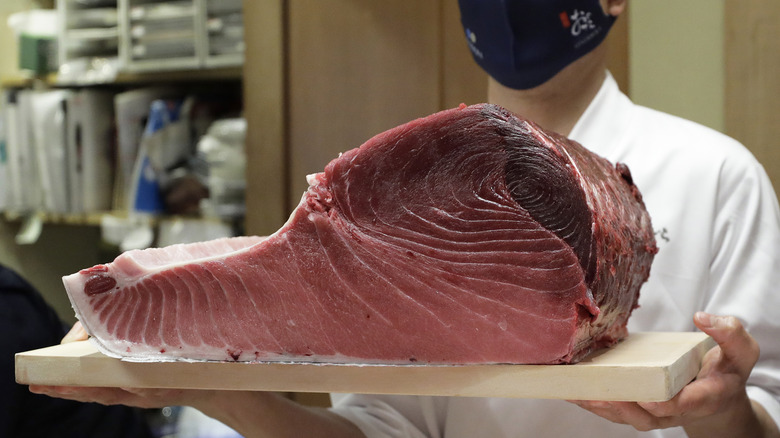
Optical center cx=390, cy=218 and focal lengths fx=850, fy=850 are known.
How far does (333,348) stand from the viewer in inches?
37.1

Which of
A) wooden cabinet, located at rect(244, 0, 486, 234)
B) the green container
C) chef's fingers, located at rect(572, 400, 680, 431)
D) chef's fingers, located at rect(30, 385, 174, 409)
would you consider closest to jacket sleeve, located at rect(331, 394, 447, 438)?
chef's fingers, located at rect(30, 385, 174, 409)

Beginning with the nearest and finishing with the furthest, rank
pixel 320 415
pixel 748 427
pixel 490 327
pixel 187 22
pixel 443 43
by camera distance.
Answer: pixel 490 327, pixel 748 427, pixel 320 415, pixel 443 43, pixel 187 22

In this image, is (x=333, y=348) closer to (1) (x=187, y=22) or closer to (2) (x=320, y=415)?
(2) (x=320, y=415)

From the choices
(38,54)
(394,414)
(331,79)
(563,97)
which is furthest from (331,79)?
(38,54)

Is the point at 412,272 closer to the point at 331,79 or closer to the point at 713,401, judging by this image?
the point at 713,401

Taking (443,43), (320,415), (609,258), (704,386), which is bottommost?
(320,415)

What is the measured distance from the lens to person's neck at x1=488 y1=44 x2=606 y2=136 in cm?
146

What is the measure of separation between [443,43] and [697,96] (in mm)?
651

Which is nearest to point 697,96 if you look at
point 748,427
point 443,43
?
point 443,43

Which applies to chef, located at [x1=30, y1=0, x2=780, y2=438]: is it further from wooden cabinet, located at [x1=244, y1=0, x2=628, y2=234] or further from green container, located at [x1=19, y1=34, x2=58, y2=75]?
green container, located at [x1=19, y1=34, x2=58, y2=75]

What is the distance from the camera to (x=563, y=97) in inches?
58.0

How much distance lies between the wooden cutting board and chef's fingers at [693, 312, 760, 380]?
0.03 m

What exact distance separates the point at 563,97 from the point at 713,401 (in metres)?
0.67

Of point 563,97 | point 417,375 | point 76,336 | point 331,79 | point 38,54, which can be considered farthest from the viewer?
point 38,54
